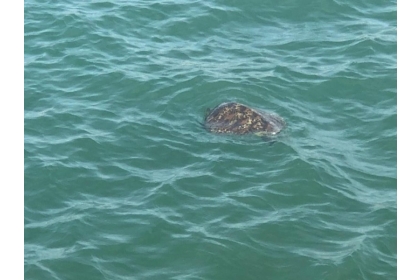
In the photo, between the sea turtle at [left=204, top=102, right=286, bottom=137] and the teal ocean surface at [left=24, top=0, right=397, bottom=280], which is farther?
the sea turtle at [left=204, top=102, right=286, bottom=137]

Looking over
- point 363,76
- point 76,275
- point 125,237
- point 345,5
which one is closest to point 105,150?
point 125,237

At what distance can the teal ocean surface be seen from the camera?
380 inches

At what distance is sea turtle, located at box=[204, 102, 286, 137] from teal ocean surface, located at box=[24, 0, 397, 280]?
0.75ft

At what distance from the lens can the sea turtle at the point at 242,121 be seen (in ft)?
41.8

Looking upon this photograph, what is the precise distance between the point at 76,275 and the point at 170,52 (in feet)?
27.0

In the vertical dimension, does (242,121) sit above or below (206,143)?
above

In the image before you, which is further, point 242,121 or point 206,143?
point 242,121

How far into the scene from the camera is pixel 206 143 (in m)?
12.5

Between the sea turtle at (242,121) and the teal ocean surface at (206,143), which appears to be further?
the sea turtle at (242,121)

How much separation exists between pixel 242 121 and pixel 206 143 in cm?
101

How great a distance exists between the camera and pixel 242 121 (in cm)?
1292

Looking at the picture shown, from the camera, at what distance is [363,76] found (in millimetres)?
14844

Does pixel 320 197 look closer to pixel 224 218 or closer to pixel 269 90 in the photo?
pixel 224 218

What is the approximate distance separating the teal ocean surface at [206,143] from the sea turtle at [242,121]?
23 centimetres
